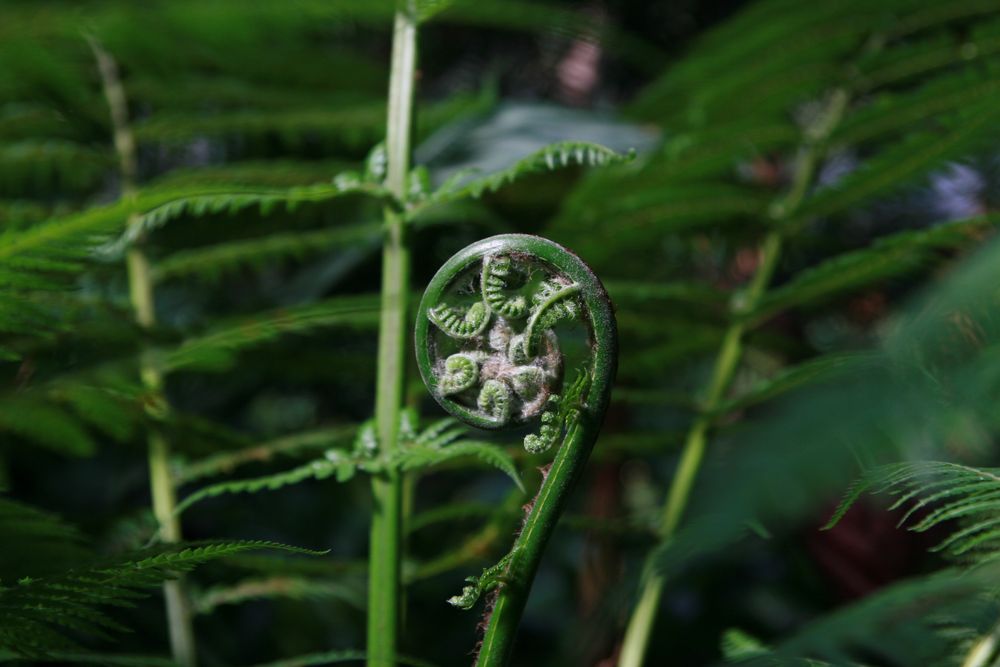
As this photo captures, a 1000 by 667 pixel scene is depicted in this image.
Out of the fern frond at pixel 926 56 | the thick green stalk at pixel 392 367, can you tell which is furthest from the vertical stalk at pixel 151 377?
the fern frond at pixel 926 56

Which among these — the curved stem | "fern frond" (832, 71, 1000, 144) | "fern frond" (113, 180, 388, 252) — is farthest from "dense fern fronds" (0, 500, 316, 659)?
"fern frond" (832, 71, 1000, 144)

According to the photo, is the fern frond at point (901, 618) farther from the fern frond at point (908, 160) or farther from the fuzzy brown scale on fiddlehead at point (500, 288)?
the fern frond at point (908, 160)

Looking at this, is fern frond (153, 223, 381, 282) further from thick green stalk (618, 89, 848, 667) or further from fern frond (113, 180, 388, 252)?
thick green stalk (618, 89, 848, 667)

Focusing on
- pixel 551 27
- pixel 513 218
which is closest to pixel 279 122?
pixel 513 218

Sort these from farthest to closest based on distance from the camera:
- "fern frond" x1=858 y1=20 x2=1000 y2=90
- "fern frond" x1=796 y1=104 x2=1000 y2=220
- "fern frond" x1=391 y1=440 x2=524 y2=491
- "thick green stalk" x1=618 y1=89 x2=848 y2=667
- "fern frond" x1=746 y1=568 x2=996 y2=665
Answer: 1. "fern frond" x1=858 y1=20 x2=1000 y2=90
2. "fern frond" x1=796 y1=104 x2=1000 y2=220
3. "thick green stalk" x1=618 y1=89 x2=848 y2=667
4. "fern frond" x1=391 y1=440 x2=524 y2=491
5. "fern frond" x1=746 y1=568 x2=996 y2=665

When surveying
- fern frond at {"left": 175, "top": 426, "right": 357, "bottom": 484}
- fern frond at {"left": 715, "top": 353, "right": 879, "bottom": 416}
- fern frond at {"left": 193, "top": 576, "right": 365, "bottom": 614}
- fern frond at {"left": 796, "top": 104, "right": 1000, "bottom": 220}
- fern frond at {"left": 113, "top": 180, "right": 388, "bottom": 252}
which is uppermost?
fern frond at {"left": 796, "top": 104, "right": 1000, "bottom": 220}

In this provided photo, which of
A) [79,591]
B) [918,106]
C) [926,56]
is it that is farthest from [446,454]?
[926,56]

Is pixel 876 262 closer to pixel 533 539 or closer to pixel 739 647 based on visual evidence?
pixel 739 647

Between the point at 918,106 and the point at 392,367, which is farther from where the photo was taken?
the point at 918,106
